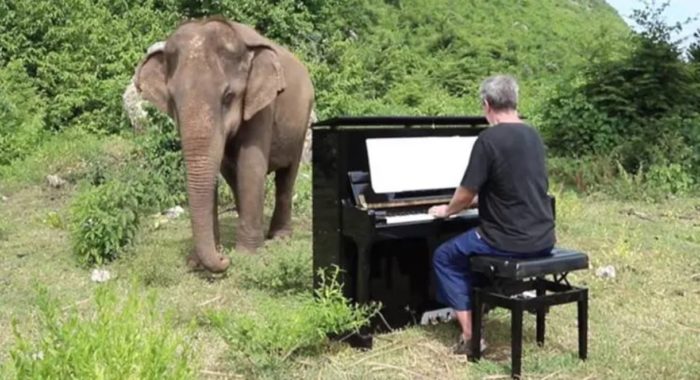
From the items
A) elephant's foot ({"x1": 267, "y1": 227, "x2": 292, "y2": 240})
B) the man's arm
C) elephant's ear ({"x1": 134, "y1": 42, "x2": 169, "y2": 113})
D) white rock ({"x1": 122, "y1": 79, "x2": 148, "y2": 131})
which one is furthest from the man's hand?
white rock ({"x1": 122, "y1": 79, "x2": 148, "y2": 131})

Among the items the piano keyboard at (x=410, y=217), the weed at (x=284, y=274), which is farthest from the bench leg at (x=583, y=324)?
the weed at (x=284, y=274)

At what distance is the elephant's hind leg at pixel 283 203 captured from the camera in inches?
406

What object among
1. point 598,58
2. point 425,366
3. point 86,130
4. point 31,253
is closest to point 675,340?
point 425,366

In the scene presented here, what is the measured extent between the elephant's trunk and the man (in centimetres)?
277

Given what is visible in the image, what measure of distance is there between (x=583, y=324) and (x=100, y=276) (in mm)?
4407

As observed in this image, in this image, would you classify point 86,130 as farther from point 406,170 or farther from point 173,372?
point 173,372

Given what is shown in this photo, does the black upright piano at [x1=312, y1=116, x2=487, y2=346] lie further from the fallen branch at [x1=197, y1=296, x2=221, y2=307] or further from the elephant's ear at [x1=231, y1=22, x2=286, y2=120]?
the elephant's ear at [x1=231, y1=22, x2=286, y2=120]

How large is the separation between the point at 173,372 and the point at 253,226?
5.34 meters

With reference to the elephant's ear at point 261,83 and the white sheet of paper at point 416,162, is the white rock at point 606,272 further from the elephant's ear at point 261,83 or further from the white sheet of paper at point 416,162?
the elephant's ear at point 261,83

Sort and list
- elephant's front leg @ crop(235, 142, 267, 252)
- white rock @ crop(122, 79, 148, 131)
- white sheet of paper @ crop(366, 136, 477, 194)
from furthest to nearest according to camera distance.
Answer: white rock @ crop(122, 79, 148, 131) → elephant's front leg @ crop(235, 142, 267, 252) → white sheet of paper @ crop(366, 136, 477, 194)

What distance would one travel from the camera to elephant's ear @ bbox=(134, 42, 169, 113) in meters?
8.55

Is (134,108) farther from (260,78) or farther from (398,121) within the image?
(398,121)

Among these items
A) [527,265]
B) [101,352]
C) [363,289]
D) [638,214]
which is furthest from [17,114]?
[101,352]

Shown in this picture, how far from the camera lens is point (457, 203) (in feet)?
18.9
